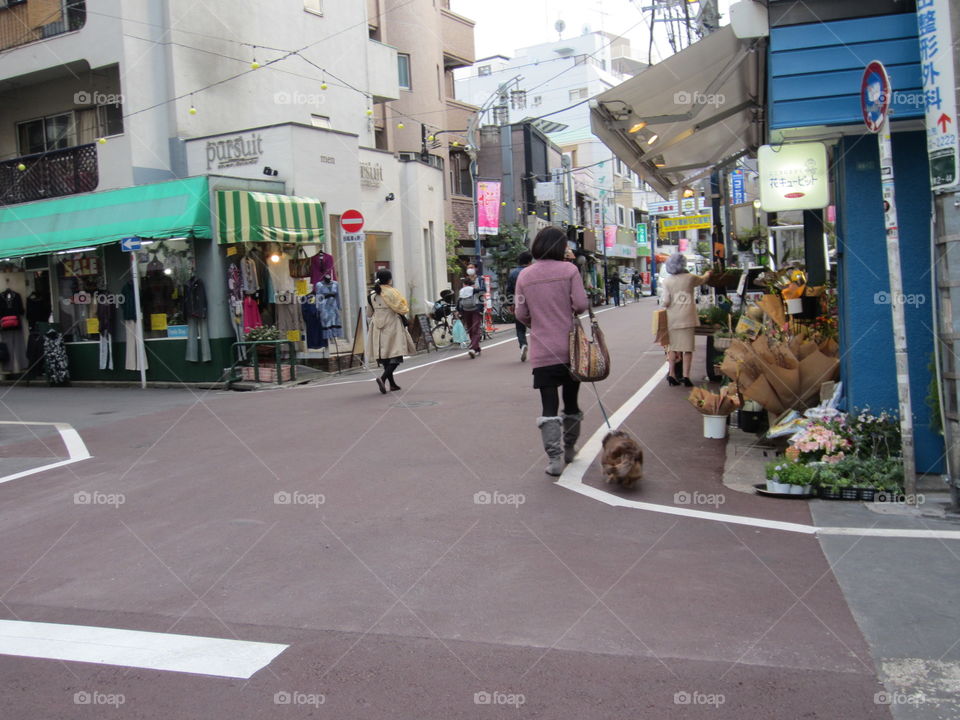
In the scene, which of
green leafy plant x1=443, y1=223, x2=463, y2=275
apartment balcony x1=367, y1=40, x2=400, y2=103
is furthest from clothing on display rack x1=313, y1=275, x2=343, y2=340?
green leafy plant x1=443, y1=223, x2=463, y2=275

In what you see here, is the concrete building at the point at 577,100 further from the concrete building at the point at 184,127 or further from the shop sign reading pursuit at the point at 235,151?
the shop sign reading pursuit at the point at 235,151

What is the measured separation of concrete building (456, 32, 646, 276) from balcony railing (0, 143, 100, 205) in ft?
128

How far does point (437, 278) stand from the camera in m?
25.7

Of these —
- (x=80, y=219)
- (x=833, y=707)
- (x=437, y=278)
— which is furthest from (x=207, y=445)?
(x=437, y=278)

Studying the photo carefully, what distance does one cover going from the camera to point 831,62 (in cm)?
660

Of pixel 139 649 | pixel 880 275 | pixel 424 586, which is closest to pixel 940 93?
pixel 880 275

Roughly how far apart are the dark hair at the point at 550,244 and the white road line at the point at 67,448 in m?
5.66

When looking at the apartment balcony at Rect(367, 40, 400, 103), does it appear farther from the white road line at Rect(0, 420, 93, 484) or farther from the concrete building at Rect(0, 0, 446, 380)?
the white road line at Rect(0, 420, 93, 484)

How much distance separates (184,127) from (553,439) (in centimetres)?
1484

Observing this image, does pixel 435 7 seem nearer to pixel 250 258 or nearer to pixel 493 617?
pixel 250 258

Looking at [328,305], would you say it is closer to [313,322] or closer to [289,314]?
[313,322]

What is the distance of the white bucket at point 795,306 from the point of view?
9.14 m

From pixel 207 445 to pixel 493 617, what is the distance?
21.0ft

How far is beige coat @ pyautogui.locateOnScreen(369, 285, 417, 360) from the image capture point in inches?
513
